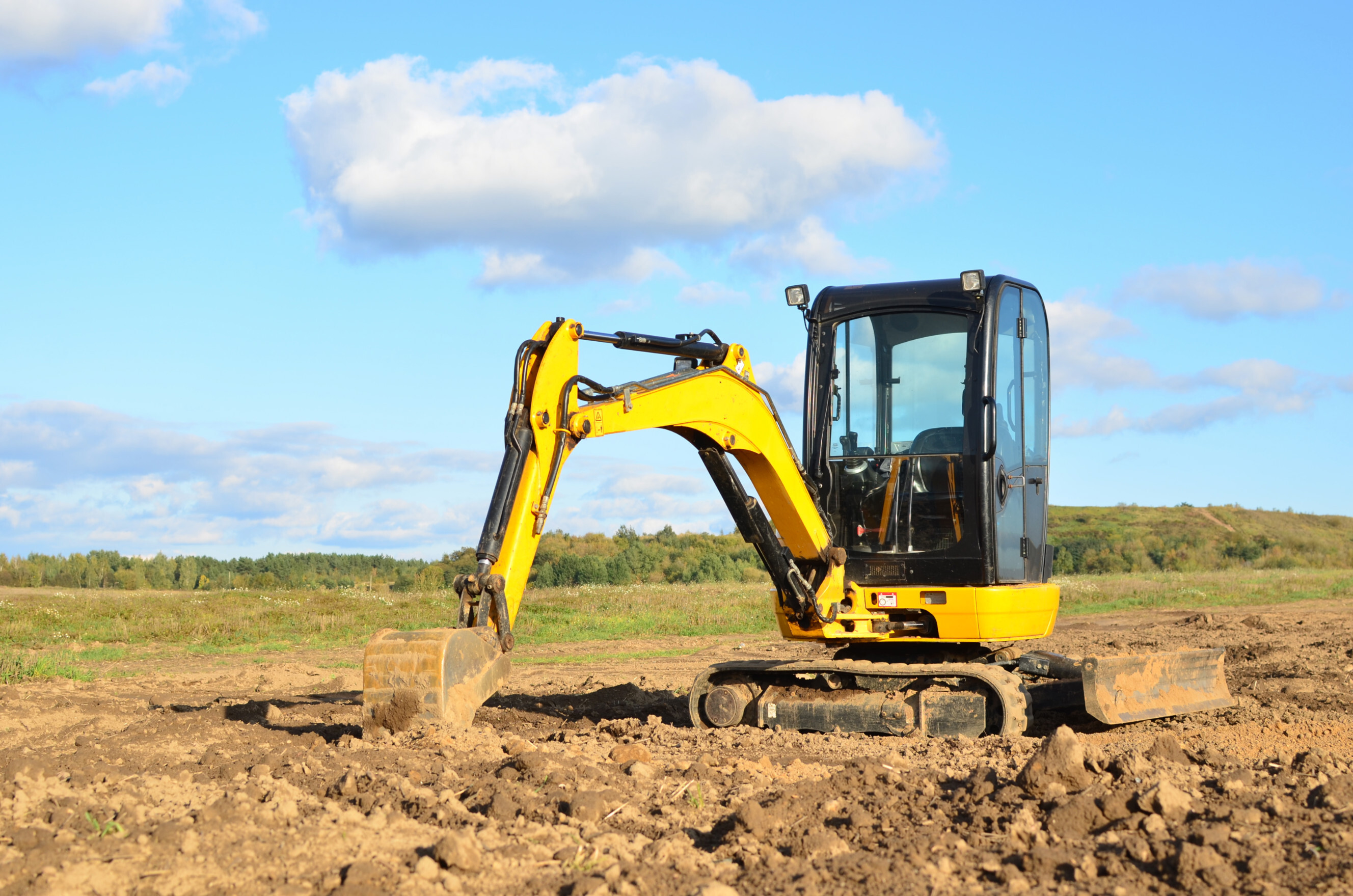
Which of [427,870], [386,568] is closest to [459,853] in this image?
[427,870]

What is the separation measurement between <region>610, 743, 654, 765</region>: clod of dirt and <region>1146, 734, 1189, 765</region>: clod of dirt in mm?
2893

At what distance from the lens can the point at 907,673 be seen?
820 centimetres

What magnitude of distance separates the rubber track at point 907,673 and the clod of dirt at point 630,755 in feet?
6.01

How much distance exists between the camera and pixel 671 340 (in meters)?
8.20

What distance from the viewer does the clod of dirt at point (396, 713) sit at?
650cm

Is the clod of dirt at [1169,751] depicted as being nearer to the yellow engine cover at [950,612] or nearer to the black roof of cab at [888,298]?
the yellow engine cover at [950,612]

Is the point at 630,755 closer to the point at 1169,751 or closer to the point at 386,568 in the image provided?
the point at 1169,751

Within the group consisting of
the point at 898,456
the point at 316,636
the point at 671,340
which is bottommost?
the point at 316,636

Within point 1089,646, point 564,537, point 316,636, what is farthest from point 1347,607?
point 564,537

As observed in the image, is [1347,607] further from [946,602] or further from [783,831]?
[783,831]

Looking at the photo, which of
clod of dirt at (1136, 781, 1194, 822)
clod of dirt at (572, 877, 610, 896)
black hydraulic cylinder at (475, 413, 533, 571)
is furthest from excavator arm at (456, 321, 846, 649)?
clod of dirt at (1136, 781, 1194, 822)

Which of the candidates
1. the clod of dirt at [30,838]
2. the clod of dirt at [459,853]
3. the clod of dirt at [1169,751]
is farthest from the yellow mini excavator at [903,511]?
the clod of dirt at [30,838]

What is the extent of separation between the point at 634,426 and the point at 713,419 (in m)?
0.76

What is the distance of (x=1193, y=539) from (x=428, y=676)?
50.2 meters
